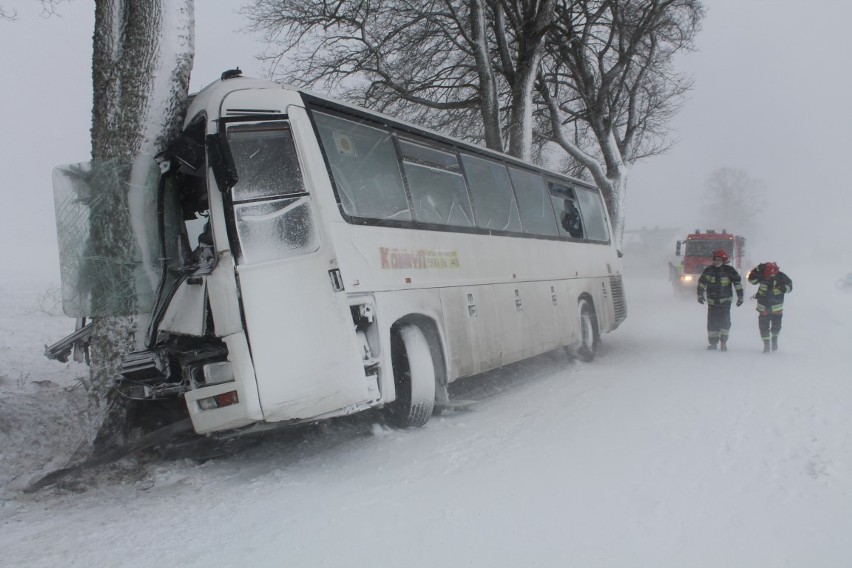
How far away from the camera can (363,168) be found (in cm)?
600

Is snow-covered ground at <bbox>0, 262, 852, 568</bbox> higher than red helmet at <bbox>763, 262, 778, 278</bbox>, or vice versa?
red helmet at <bbox>763, 262, 778, 278</bbox>

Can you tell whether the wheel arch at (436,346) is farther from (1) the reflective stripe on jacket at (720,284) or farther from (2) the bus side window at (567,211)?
(1) the reflective stripe on jacket at (720,284)

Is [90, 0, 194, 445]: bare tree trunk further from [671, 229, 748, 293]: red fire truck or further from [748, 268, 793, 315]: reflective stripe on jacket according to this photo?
[671, 229, 748, 293]: red fire truck

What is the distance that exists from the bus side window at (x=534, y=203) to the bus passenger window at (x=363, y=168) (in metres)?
3.33

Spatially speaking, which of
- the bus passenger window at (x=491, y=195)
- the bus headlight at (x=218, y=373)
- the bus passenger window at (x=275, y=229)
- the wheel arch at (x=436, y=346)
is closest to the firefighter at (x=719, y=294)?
the bus passenger window at (x=491, y=195)

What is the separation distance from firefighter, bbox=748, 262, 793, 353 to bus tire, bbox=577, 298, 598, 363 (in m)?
2.85

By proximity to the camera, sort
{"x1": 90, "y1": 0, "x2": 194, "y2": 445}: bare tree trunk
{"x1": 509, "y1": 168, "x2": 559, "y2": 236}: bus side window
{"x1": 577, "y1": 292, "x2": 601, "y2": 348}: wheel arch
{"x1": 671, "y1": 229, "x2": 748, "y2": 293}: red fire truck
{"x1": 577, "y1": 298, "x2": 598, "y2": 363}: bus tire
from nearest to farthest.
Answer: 1. {"x1": 90, "y1": 0, "x2": 194, "y2": 445}: bare tree trunk
2. {"x1": 509, "y1": 168, "x2": 559, "y2": 236}: bus side window
3. {"x1": 577, "y1": 298, "x2": 598, "y2": 363}: bus tire
4. {"x1": 577, "y1": 292, "x2": 601, "y2": 348}: wheel arch
5. {"x1": 671, "y1": 229, "x2": 748, "y2": 293}: red fire truck

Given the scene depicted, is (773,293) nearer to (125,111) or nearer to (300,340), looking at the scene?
(300,340)

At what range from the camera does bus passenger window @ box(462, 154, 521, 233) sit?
315 inches

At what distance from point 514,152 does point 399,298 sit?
9.30 m

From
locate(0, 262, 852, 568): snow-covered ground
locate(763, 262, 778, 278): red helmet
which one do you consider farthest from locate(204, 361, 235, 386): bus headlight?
locate(763, 262, 778, 278): red helmet

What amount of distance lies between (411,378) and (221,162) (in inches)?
106

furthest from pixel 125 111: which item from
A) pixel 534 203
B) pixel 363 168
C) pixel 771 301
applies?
pixel 771 301

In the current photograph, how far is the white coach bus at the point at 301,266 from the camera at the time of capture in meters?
4.87
